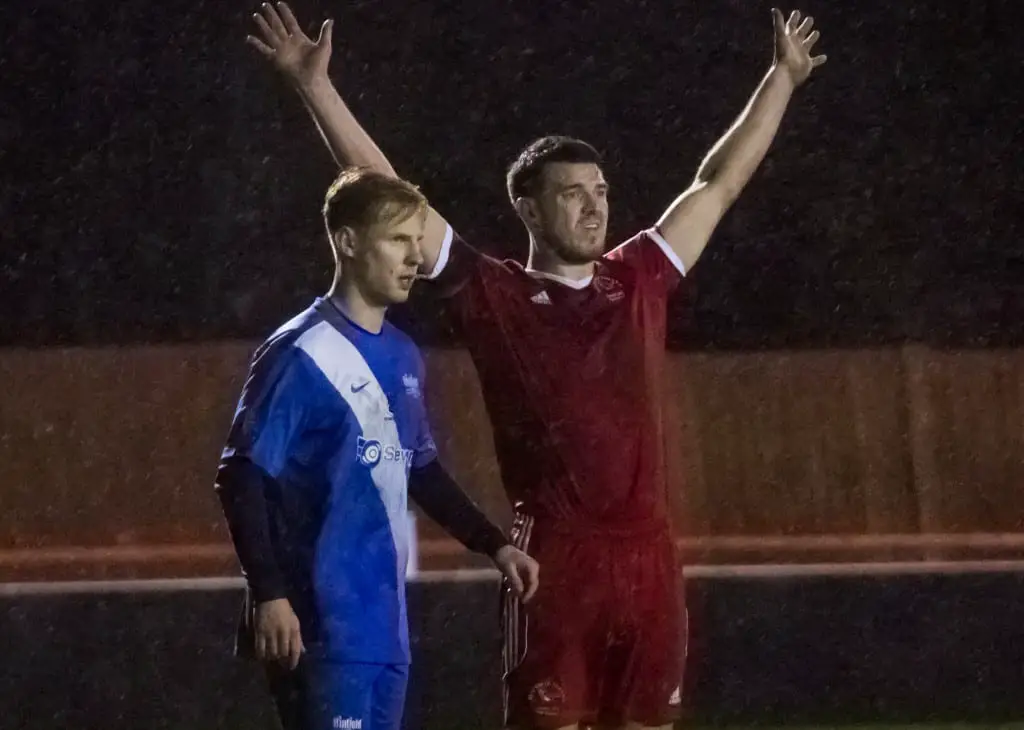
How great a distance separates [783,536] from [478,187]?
180 cm

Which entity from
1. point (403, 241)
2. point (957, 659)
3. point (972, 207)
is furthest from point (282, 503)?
point (972, 207)

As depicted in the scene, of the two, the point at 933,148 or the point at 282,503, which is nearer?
the point at 282,503

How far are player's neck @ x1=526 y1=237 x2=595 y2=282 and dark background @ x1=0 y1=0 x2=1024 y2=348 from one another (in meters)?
3.05

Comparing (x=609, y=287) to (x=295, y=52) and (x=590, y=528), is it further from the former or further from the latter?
(x=295, y=52)

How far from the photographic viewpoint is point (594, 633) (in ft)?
7.80

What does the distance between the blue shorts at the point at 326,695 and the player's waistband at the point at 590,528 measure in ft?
1.47

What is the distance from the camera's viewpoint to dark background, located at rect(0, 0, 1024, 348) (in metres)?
5.55

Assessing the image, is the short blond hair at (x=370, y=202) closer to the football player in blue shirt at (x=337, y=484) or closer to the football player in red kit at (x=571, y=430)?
the football player in blue shirt at (x=337, y=484)

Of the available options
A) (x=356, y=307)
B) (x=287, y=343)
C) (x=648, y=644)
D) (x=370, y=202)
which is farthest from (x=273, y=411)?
(x=648, y=644)

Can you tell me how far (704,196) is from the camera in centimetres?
262

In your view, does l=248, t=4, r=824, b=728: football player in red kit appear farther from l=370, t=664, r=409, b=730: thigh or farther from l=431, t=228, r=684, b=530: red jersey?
l=370, t=664, r=409, b=730: thigh

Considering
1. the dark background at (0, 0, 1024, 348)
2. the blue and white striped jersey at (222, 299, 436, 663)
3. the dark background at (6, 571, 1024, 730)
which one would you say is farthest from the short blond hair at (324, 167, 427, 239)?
the dark background at (0, 0, 1024, 348)

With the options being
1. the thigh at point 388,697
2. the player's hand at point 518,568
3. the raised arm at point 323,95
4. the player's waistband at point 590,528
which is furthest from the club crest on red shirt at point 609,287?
the thigh at point 388,697

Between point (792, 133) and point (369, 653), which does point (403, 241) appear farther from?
point (792, 133)
